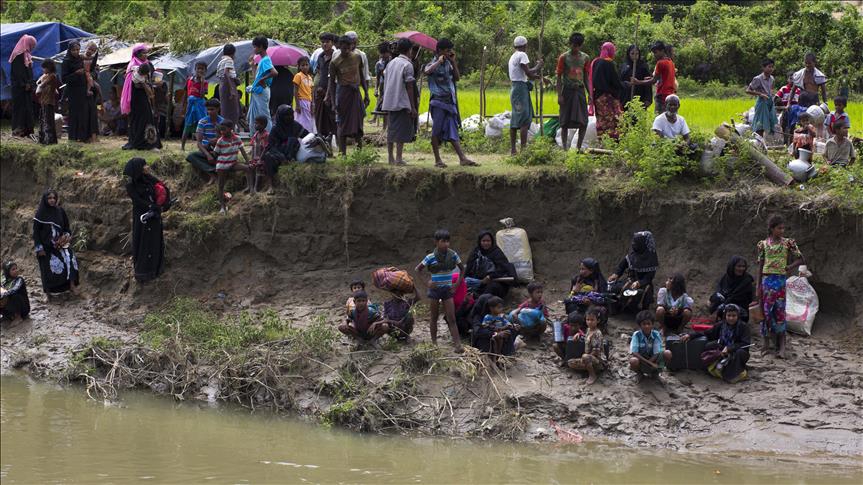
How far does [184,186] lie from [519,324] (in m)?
4.90

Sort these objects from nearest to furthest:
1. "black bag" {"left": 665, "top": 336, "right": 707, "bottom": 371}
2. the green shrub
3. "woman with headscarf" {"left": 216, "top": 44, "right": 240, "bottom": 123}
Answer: "black bag" {"left": 665, "top": 336, "right": 707, "bottom": 371} → the green shrub → "woman with headscarf" {"left": 216, "top": 44, "right": 240, "bottom": 123}

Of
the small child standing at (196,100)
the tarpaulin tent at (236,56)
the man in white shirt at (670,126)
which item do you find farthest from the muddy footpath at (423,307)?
the tarpaulin tent at (236,56)

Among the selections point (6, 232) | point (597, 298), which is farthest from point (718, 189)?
point (6, 232)

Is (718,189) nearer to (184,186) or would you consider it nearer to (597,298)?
(597,298)

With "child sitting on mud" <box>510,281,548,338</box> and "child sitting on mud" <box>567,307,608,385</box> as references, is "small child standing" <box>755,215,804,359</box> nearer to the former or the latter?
"child sitting on mud" <box>567,307,608,385</box>

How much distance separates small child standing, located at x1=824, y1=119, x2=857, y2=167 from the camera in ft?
38.4

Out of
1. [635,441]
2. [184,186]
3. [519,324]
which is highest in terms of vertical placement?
[184,186]

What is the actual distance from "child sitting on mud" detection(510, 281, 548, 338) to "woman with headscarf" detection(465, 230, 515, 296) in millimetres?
480

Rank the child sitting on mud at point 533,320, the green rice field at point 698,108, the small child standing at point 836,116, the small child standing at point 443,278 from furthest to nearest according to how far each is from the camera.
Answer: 1. the green rice field at point 698,108
2. the small child standing at point 836,116
3. the child sitting on mud at point 533,320
4. the small child standing at point 443,278

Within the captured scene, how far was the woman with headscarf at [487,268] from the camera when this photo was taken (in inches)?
462

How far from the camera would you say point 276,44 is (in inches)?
612

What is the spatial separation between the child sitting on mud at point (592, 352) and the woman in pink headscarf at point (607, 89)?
10.9 ft

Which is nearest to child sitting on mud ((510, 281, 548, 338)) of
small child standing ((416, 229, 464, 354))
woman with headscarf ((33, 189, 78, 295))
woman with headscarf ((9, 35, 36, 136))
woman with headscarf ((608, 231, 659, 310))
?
small child standing ((416, 229, 464, 354))

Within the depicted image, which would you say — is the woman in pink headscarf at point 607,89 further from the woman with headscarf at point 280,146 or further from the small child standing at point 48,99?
the small child standing at point 48,99
